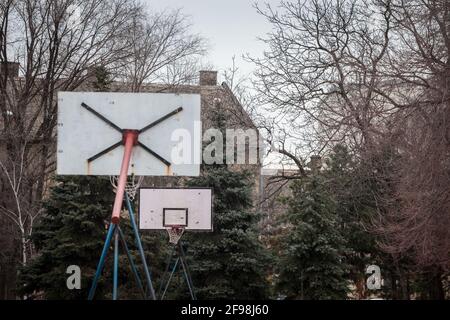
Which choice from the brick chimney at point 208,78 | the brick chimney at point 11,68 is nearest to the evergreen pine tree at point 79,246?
the brick chimney at point 11,68

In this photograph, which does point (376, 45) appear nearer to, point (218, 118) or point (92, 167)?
point (218, 118)

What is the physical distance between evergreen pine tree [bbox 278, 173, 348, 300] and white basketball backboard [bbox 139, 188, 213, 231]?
3930mm

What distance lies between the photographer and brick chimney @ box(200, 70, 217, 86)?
41.4 m

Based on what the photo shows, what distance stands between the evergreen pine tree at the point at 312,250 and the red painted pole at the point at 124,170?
Answer: 1396cm

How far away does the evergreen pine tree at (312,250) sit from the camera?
917 inches

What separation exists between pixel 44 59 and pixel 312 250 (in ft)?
48.7

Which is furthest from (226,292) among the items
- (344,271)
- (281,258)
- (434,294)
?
(434,294)

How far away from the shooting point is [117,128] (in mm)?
10023

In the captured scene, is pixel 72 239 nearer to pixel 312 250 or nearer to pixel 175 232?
pixel 175 232

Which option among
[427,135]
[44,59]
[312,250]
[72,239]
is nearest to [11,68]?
[44,59]

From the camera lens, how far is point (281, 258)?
79.4 ft

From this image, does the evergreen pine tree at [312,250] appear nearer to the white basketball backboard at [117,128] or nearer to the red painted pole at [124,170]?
the white basketball backboard at [117,128]

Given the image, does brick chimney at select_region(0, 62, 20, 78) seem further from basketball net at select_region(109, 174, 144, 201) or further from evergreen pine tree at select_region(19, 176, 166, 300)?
basketball net at select_region(109, 174, 144, 201)

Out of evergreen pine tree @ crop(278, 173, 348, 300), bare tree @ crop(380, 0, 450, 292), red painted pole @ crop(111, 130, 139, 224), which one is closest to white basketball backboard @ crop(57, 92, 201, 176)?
red painted pole @ crop(111, 130, 139, 224)
